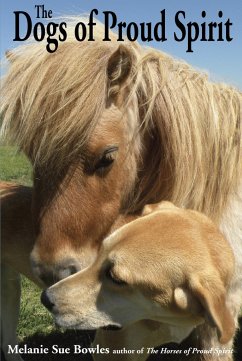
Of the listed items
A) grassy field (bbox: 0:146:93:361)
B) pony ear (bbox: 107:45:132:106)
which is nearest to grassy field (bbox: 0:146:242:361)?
grassy field (bbox: 0:146:93:361)

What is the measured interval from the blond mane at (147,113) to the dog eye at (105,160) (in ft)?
0.39

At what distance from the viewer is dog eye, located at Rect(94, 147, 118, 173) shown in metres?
2.22

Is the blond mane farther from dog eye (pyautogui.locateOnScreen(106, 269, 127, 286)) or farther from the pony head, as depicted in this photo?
dog eye (pyautogui.locateOnScreen(106, 269, 127, 286))

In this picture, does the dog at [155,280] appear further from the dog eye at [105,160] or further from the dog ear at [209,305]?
the dog eye at [105,160]

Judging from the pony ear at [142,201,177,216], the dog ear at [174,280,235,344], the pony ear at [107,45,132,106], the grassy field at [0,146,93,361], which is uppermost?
the pony ear at [107,45,132,106]

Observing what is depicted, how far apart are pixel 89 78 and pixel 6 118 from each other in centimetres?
49

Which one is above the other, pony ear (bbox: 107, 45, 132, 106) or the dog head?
pony ear (bbox: 107, 45, 132, 106)

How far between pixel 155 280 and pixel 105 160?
64 cm

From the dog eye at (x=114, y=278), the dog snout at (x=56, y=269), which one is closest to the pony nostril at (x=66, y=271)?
the dog snout at (x=56, y=269)

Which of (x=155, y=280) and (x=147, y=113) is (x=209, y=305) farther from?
(x=147, y=113)

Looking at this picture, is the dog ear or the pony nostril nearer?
the dog ear

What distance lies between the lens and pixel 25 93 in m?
2.31

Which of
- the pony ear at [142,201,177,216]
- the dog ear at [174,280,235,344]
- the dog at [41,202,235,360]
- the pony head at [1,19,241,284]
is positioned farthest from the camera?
the pony ear at [142,201,177,216]

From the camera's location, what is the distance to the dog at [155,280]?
209 cm
